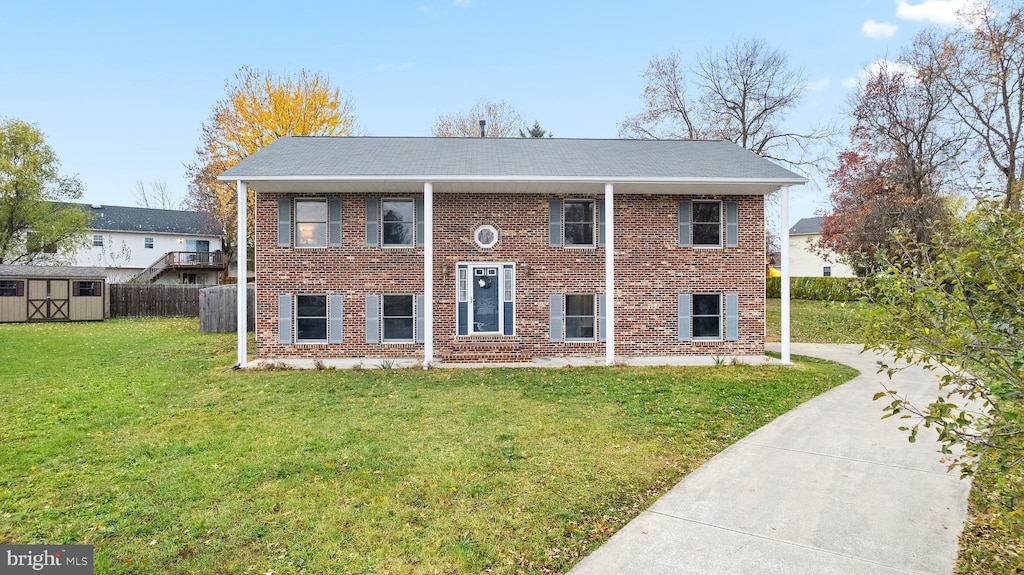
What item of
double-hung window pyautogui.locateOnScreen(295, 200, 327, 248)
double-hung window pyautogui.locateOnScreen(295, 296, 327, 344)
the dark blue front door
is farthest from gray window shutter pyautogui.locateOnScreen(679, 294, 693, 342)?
double-hung window pyautogui.locateOnScreen(295, 200, 327, 248)

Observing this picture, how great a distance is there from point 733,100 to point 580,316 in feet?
55.9

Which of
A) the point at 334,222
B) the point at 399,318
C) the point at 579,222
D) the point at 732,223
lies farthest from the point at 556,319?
the point at 334,222

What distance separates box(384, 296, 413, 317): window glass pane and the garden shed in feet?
59.4

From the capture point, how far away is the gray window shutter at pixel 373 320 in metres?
12.8

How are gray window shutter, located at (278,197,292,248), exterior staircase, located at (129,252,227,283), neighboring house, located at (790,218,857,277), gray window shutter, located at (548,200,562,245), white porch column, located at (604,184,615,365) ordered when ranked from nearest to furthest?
white porch column, located at (604,184,615,365) < gray window shutter, located at (278,197,292,248) < gray window shutter, located at (548,200,562,245) < exterior staircase, located at (129,252,227,283) < neighboring house, located at (790,218,857,277)

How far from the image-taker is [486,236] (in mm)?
12914

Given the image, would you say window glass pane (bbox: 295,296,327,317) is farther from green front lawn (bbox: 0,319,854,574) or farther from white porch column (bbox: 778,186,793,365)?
white porch column (bbox: 778,186,793,365)

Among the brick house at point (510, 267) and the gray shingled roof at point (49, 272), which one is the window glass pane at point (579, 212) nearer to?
the brick house at point (510, 267)

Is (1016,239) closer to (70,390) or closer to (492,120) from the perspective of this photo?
(70,390)

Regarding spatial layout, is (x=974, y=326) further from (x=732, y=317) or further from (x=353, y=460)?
(x=732, y=317)

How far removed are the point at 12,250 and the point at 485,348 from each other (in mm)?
28940

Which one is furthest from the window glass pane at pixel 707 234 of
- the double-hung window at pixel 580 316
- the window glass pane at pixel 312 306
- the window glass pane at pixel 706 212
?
the window glass pane at pixel 312 306

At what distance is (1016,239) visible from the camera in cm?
246

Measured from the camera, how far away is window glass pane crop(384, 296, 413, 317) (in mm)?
12906
